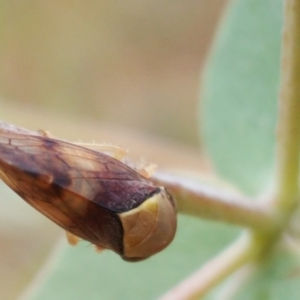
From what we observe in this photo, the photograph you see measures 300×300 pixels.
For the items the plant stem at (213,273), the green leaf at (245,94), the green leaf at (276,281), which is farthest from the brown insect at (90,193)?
the green leaf at (245,94)

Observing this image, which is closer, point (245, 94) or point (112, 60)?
point (245, 94)

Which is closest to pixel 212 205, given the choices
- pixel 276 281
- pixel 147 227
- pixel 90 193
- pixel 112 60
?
pixel 147 227

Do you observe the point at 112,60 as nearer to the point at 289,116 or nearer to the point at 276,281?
the point at 276,281

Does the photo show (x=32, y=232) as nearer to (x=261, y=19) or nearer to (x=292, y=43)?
(x=261, y=19)

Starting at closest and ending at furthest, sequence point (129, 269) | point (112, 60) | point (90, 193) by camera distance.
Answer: point (90, 193)
point (129, 269)
point (112, 60)

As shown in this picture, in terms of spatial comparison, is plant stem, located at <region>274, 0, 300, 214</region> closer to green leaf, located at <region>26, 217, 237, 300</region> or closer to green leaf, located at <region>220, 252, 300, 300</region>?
green leaf, located at <region>220, 252, 300, 300</region>

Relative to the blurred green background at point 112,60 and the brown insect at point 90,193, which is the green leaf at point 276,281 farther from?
the blurred green background at point 112,60

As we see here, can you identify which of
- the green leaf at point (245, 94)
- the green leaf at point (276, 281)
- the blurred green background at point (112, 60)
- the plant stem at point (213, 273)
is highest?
the green leaf at point (245, 94)

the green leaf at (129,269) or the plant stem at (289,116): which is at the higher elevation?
the plant stem at (289,116)

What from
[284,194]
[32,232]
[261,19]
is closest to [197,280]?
[284,194]
